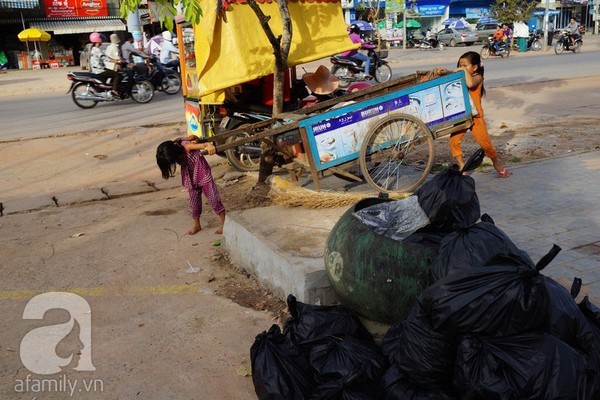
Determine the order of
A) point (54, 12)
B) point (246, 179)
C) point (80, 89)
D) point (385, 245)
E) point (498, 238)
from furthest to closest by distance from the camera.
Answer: point (54, 12)
point (80, 89)
point (246, 179)
point (385, 245)
point (498, 238)

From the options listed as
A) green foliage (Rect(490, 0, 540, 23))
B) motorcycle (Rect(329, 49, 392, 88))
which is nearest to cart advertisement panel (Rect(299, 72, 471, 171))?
motorcycle (Rect(329, 49, 392, 88))

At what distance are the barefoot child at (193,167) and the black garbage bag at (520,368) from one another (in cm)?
350

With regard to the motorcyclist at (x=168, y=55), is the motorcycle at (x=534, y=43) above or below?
below

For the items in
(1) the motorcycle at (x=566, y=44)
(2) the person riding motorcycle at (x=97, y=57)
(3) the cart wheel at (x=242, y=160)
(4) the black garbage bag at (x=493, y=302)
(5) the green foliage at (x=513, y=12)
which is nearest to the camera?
(4) the black garbage bag at (x=493, y=302)

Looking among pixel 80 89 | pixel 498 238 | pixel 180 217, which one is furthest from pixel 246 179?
pixel 80 89

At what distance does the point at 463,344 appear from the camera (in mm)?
2508

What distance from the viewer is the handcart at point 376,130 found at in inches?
216

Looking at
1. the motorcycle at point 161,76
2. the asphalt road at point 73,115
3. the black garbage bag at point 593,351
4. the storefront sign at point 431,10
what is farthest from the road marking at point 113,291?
the storefront sign at point 431,10

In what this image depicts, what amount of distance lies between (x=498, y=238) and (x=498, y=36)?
24470mm

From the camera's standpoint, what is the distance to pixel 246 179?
25.8 feet

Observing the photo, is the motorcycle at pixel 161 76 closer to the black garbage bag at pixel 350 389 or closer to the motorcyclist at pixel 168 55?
the motorcyclist at pixel 168 55

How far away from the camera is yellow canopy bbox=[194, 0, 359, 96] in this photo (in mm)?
6434

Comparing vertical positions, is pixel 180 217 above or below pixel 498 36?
below

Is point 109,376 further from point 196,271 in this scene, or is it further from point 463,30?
point 463,30
